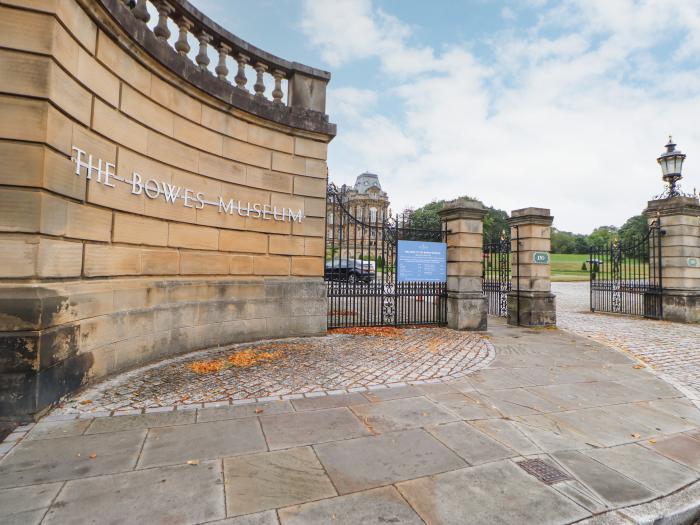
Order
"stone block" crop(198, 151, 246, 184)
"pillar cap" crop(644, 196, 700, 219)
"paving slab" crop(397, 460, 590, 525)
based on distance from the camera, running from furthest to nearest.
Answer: "pillar cap" crop(644, 196, 700, 219) < "stone block" crop(198, 151, 246, 184) < "paving slab" crop(397, 460, 590, 525)

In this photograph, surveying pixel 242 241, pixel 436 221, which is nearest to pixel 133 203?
pixel 242 241

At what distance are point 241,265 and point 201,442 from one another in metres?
4.38

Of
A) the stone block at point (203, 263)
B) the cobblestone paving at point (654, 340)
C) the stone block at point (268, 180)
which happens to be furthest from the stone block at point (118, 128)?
the cobblestone paving at point (654, 340)

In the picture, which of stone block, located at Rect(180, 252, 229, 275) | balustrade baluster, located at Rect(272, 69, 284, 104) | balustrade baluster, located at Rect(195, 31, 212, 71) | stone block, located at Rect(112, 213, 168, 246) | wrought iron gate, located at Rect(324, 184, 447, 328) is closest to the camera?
stone block, located at Rect(112, 213, 168, 246)

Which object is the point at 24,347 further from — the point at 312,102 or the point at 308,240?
the point at 312,102

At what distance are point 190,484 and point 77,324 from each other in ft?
9.24

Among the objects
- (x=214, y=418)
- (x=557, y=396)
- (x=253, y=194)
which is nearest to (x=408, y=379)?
(x=557, y=396)

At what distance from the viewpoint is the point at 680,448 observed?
341cm

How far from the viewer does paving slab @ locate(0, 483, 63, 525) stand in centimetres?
221

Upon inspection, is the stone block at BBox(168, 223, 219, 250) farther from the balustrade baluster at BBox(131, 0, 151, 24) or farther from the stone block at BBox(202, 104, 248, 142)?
the balustrade baluster at BBox(131, 0, 151, 24)

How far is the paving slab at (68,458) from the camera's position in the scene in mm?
2674

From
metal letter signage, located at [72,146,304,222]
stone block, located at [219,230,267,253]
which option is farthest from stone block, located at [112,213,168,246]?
stone block, located at [219,230,267,253]

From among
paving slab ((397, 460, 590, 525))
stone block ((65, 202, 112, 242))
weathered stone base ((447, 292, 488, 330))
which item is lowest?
paving slab ((397, 460, 590, 525))

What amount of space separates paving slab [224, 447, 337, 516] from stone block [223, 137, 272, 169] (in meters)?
5.70
